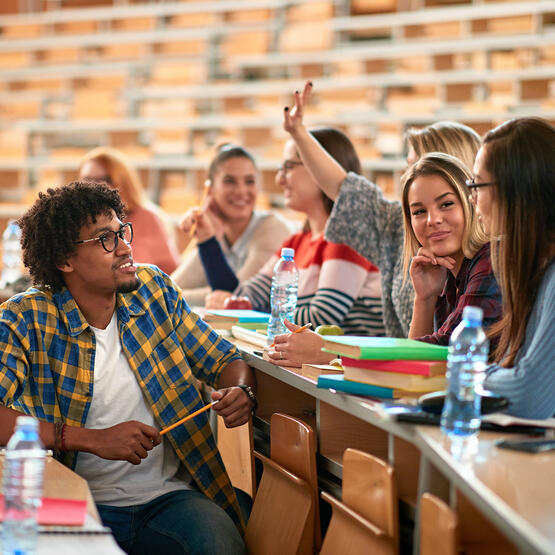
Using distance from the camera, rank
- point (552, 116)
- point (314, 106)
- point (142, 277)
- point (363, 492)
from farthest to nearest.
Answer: point (314, 106) < point (552, 116) < point (142, 277) < point (363, 492)

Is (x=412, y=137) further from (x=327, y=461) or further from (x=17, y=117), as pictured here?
(x=17, y=117)

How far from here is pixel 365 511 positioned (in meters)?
1.51

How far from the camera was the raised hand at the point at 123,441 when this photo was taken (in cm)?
181

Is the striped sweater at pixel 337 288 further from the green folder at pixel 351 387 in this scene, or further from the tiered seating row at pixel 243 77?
the tiered seating row at pixel 243 77

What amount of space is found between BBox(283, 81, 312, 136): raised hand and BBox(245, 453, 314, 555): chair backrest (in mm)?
1066

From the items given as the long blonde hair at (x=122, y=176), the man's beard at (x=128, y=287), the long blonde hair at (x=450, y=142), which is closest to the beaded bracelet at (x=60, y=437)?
the man's beard at (x=128, y=287)

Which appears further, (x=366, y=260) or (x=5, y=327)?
(x=366, y=260)

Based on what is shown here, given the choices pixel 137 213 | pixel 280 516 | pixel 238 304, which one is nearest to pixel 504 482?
pixel 280 516

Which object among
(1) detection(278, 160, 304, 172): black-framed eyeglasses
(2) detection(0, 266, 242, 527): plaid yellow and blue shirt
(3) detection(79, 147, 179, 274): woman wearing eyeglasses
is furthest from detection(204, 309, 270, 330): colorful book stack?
(3) detection(79, 147, 179, 274): woman wearing eyeglasses

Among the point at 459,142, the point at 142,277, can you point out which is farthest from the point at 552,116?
the point at 142,277

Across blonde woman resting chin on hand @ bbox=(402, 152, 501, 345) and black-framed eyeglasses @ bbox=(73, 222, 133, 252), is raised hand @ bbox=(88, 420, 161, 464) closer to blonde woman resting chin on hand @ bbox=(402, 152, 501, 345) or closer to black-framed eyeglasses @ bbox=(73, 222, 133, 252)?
black-framed eyeglasses @ bbox=(73, 222, 133, 252)

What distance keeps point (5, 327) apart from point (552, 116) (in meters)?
4.84

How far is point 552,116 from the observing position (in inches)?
229

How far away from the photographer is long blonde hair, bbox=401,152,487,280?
2021 millimetres
